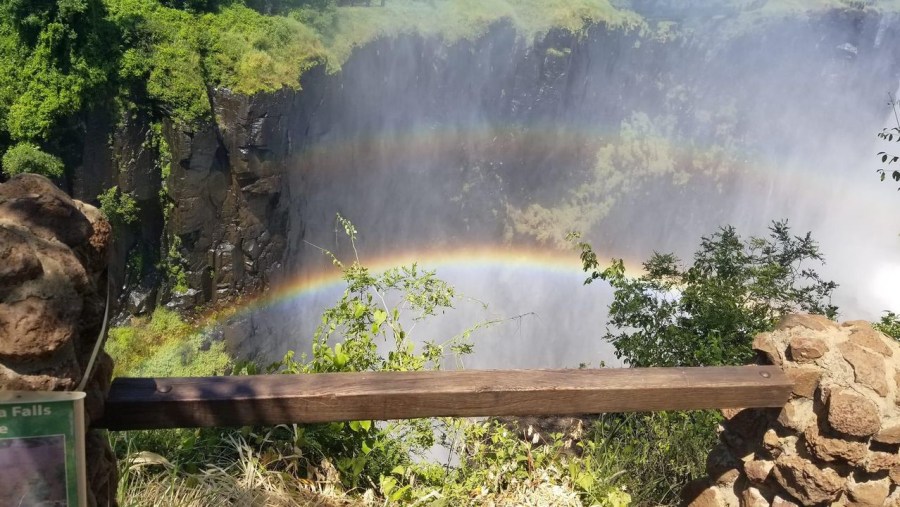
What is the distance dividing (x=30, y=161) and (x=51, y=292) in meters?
10.8

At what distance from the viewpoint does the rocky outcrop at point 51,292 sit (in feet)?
3.47

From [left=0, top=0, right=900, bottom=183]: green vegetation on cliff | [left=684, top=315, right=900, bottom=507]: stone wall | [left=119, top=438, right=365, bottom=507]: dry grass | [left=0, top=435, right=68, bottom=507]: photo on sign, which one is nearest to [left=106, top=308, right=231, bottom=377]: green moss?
[left=0, top=0, right=900, bottom=183]: green vegetation on cliff

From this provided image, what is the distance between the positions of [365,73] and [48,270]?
1590 cm

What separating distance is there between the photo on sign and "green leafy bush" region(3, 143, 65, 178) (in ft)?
34.1

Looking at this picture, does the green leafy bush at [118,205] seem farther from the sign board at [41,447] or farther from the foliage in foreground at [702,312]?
the sign board at [41,447]

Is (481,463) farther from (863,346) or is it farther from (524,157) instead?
(524,157)

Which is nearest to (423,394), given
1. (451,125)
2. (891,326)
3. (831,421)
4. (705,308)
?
(831,421)

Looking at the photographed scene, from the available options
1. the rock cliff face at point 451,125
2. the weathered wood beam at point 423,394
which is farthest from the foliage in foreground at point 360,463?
the rock cliff face at point 451,125

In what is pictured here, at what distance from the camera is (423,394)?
160 centimetres

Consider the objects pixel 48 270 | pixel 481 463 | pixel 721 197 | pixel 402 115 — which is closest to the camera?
pixel 48 270

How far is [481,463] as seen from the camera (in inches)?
104

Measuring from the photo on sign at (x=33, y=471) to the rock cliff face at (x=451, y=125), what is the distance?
38.7 feet

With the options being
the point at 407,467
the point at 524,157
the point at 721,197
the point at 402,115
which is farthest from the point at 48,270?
the point at 721,197

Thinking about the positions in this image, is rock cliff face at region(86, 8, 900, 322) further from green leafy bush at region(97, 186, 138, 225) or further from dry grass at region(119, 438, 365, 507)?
dry grass at region(119, 438, 365, 507)
